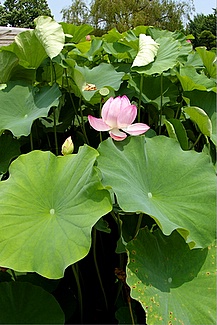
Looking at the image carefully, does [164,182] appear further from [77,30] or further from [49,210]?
[77,30]

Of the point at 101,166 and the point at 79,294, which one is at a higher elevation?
the point at 101,166

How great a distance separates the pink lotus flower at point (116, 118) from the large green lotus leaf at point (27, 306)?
298 millimetres

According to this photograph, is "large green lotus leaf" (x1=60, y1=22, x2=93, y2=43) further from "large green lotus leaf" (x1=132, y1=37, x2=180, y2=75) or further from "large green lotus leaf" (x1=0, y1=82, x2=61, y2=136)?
"large green lotus leaf" (x1=0, y1=82, x2=61, y2=136)

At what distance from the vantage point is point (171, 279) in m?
0.61

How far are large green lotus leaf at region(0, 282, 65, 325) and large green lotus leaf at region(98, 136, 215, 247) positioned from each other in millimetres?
233

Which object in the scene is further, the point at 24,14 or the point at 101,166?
the point at 24,14

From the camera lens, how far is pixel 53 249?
0.52 metres

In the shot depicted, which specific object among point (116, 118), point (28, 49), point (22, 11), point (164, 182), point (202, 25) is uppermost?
point (28, 49)

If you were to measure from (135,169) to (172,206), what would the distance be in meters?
0.09

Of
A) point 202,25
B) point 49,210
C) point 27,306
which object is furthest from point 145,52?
point 202,25

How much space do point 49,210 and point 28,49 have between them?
0.38m

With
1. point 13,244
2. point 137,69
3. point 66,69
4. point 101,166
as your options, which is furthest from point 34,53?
point 13,244

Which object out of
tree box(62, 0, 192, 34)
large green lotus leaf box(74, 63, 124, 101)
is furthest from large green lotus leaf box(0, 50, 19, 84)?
Answer: tree box(62, 0, 192, 34)

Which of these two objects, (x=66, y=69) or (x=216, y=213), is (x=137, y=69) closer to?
(x=66, y=69)
